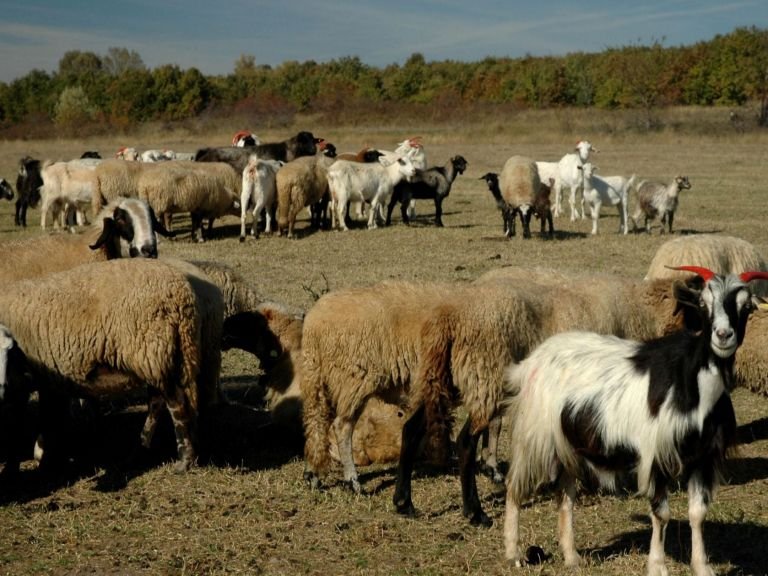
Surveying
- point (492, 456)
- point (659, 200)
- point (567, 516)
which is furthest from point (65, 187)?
point (567, 516)

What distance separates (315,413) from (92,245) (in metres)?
3.55

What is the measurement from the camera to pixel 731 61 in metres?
60.1

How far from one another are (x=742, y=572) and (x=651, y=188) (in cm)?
1534

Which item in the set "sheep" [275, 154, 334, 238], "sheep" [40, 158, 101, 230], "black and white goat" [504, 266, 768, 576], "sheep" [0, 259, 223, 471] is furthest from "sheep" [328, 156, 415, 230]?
"black and white goat" [504, 266, 768, 576]

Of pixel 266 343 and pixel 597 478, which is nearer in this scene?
pixel 597 478

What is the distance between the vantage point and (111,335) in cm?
714

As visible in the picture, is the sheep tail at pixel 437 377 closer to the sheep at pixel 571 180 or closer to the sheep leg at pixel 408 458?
the sheep leg at pixel 408 458

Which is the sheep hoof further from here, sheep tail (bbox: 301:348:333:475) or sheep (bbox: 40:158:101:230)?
sheep (bbox: 40:158:101:230)

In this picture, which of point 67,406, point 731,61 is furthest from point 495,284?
point 731,61

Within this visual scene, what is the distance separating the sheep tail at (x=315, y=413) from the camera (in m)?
6.83

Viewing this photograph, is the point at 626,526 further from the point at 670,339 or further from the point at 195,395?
the point at 195,395

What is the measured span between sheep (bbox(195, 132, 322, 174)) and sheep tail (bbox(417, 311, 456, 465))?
56.6 ft

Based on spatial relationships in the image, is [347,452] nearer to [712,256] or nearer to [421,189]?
[712,256]

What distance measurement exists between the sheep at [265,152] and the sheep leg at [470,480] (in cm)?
1747
